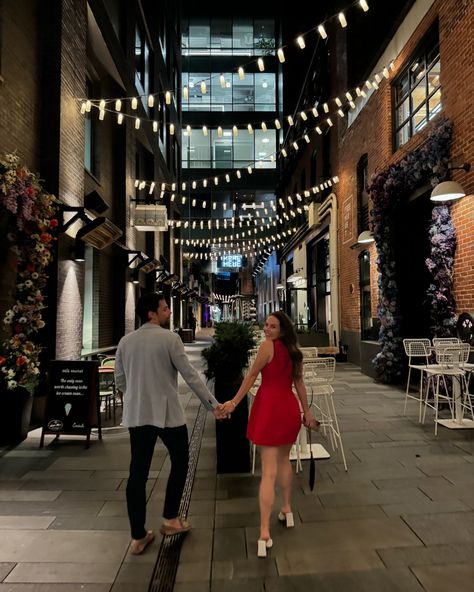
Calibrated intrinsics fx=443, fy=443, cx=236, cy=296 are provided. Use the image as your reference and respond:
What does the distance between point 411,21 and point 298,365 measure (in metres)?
9.32

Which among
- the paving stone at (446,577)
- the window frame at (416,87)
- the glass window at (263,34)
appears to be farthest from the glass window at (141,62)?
the glass window at (263,34)

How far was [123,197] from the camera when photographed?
1245 centimetres

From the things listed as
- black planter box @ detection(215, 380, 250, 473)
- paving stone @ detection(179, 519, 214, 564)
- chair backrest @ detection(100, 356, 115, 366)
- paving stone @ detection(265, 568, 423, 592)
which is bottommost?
paving stone @ detection(179, 519, 214, 564)

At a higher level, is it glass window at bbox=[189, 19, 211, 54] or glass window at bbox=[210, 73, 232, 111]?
glass window at bbox=[189, 19, 211, 54]

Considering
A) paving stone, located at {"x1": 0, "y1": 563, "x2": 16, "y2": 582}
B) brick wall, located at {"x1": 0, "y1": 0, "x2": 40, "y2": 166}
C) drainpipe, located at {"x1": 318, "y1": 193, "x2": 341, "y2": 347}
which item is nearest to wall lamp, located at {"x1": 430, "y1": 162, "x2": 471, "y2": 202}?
brick wall, located at {"x1": 0, "y1": 0, "x2": 40, "y2": 166}

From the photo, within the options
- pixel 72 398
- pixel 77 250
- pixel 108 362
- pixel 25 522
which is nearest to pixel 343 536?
pixel 25 522

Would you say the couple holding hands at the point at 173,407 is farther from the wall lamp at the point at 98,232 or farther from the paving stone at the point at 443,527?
the wall lamp at the point at 98,232

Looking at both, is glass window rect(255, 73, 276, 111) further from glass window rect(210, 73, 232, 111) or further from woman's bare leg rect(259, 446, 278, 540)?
woman's bare leg rect(259, 446, 278, 540)

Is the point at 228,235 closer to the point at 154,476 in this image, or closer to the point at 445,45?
the point at 445,45

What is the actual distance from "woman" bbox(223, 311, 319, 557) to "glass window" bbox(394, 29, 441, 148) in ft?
24.6

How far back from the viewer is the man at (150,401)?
3.04 meters

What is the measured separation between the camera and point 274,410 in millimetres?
3098

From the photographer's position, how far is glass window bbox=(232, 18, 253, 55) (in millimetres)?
36500

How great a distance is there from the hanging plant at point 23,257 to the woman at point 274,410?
3.69 meters
